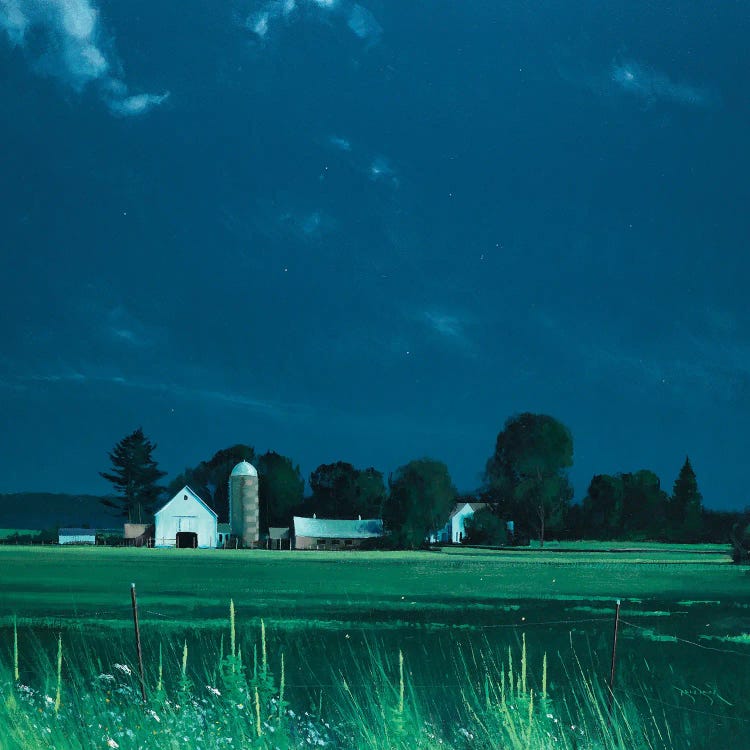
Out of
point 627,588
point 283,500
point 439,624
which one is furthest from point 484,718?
point 283,500

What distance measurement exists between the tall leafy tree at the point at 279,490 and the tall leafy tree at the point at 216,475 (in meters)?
7.08

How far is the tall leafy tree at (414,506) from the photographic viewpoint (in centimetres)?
11375

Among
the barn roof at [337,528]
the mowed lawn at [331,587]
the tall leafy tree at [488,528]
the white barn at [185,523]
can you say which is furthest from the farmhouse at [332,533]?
the mowed lawn at [331,587]

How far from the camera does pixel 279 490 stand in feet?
500

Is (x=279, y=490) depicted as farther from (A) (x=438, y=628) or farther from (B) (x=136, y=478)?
(A) (x=438, y=628)

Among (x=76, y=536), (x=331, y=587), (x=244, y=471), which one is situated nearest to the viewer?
(x=331, y=587)

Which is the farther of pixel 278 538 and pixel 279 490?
pixel 279 490

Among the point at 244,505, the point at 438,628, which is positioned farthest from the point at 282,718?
the point at 244,505

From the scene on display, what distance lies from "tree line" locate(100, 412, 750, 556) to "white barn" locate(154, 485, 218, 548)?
20060 mm

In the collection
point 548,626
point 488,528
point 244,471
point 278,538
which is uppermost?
point 244,471

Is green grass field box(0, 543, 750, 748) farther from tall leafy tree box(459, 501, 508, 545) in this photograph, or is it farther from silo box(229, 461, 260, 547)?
silo box(229, 461, 260, 547)

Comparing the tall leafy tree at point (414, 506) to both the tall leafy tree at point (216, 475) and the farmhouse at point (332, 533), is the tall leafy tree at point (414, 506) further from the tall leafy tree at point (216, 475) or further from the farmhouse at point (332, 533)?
the tall leafy tree at point (216, 475)

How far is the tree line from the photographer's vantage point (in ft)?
387

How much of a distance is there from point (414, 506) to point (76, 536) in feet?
162
